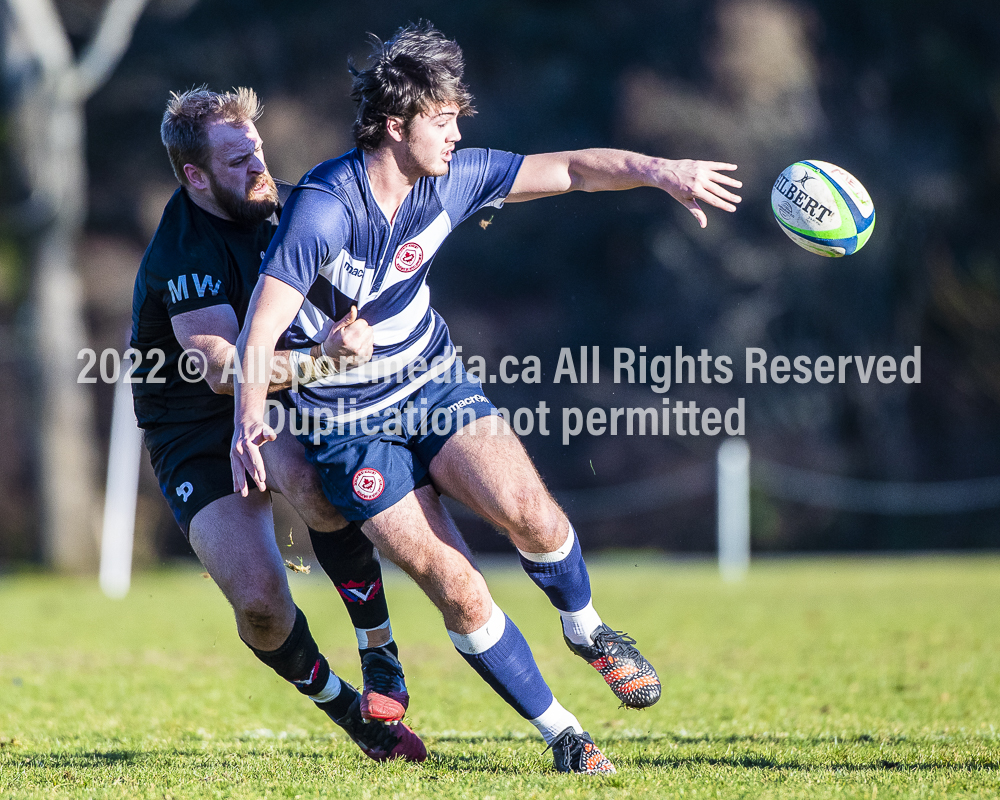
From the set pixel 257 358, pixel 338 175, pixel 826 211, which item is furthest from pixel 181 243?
pixel 826 211

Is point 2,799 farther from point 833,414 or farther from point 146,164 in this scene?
point 146,164

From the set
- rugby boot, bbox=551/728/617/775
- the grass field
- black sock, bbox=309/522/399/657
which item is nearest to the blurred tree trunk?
the grass field

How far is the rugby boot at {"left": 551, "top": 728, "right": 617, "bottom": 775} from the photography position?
393 cm

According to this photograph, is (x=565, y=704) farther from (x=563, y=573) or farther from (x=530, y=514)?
(x=530, y=514)

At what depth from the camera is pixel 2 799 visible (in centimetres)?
361

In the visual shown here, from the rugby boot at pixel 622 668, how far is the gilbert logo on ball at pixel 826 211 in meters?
1.74

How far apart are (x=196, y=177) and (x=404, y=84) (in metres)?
0.99

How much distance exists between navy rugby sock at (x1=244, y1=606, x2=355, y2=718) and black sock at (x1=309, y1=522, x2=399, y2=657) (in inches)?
7.5

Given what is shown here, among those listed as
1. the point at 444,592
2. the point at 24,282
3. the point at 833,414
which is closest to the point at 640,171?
the point at 444,592

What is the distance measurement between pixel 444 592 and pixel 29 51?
15.2 metres

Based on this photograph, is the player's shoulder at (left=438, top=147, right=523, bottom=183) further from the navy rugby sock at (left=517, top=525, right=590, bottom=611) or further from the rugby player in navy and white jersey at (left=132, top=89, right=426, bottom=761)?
the navy rugby sock at (left=517, top=525, right=590, bottom=611)

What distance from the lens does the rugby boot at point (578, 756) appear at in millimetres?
3930

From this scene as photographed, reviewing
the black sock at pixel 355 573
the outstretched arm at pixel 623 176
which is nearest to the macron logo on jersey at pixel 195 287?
the black sock at pixel 355 573

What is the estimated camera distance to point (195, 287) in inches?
168
